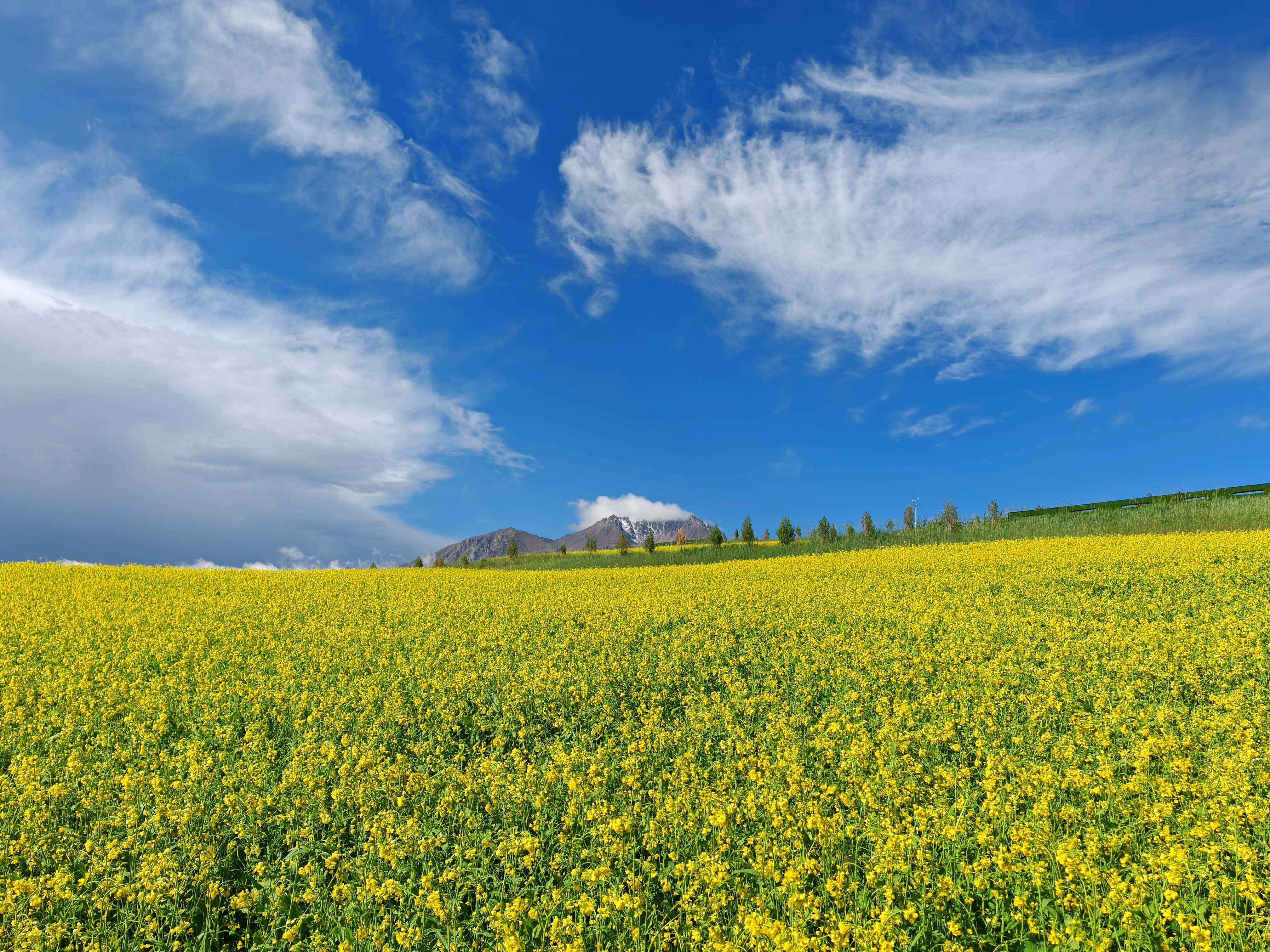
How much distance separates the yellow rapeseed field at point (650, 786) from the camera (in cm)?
425

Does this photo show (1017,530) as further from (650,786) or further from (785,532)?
Answer: (650,786)

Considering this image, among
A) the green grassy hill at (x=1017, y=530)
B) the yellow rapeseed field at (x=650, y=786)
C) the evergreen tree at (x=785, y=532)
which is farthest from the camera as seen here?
the evergreen tree at (x=785, y=532)

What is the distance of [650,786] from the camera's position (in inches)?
240

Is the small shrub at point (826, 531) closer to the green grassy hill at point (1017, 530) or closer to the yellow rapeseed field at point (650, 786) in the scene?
the green grassy hill at point (1017, 530)

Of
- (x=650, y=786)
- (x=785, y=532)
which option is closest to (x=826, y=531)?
(x=785, y=532)

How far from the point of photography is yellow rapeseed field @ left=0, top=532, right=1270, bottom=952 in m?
4.25

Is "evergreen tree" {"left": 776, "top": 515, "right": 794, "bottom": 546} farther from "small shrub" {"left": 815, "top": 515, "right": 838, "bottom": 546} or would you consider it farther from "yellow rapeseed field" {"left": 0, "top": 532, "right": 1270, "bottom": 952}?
"yellow rapeseed field" {"left": 0, "top": 532, "right": 1270, "bottom": 952}

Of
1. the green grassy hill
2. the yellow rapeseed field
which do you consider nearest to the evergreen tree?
the green grassy hill

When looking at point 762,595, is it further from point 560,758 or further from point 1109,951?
point 1109,951

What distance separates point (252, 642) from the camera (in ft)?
40.7

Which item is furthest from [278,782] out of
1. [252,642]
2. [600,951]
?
[252,642]

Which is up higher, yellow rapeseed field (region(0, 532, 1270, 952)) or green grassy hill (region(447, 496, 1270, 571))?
green grassy hill (region(447, 496, 1270, 571))

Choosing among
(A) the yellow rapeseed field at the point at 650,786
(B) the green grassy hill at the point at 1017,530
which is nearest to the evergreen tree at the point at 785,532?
(B) the green grassy hill at the point at 1017,530

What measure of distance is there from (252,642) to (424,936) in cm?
1053
